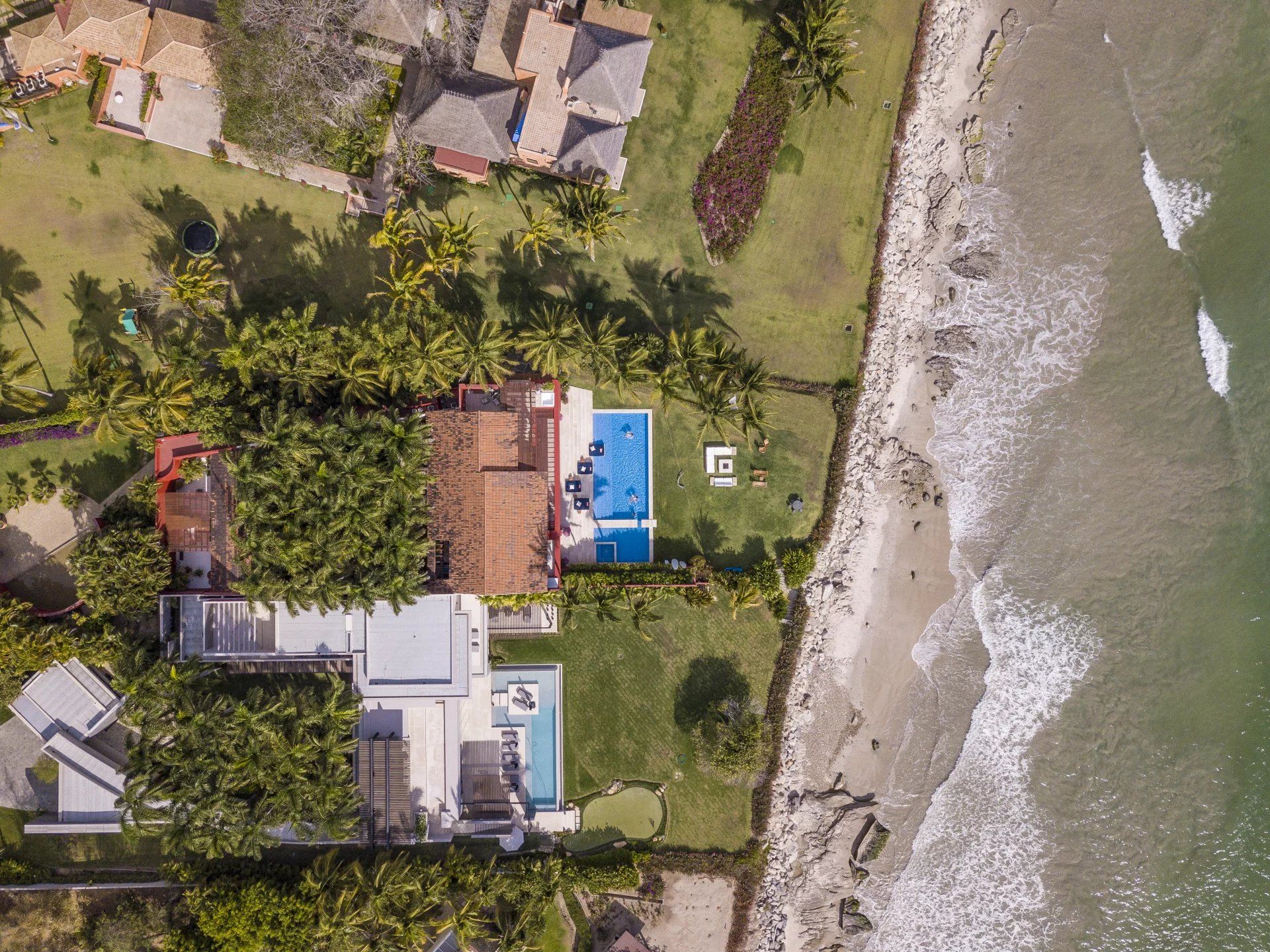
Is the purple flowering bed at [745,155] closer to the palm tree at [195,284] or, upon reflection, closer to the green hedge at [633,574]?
the green hedge at [633,574]

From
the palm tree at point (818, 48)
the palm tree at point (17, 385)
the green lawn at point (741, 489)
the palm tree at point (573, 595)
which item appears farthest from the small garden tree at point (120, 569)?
the palm tree at point (818, 48)

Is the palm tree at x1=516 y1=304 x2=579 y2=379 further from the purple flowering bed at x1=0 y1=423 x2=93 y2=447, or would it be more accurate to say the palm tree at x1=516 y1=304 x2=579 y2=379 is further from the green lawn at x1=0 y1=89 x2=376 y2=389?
the purple flowering bed at x1=0 y1=423 x2=93 y2=447

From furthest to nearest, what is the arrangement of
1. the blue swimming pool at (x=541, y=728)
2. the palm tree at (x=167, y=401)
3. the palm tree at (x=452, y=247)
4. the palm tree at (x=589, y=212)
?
the blue swimming pool at (x=541, y=728) < the palm tree at (x=589, y=212) < the palm tree at (x=452, y=247) < the palm tree at (x=167, y=401)

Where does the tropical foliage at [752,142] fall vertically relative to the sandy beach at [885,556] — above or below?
above

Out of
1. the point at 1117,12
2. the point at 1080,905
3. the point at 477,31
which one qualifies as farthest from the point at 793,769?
the point at 1117,12

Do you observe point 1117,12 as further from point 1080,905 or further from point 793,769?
point 1080,905
